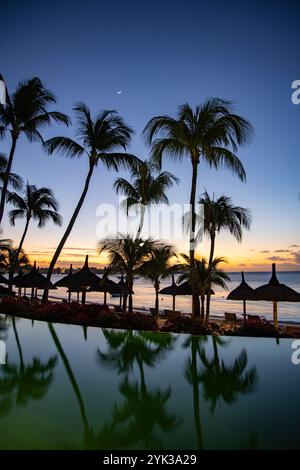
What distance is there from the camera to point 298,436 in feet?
13.2

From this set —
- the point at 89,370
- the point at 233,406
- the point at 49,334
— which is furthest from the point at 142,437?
the point at 49,334

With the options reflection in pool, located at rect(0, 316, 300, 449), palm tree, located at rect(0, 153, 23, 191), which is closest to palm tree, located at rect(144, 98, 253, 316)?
reflection in pool, located at rect(0, 316, 300, 449)

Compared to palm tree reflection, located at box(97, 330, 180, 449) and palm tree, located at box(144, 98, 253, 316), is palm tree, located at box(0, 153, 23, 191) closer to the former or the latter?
palm tree, located at box(144, 98, 253, 316)

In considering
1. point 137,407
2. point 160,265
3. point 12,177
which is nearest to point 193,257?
point 160,265

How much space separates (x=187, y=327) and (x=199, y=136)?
6.99 meters

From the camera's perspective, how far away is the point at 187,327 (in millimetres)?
10805

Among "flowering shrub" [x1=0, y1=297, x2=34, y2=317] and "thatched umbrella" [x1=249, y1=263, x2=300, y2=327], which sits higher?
"thatched umbrella" [x1=249, y1=263, x2=300, y2=327]

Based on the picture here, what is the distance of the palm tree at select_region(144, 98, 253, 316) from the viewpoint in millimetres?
11875

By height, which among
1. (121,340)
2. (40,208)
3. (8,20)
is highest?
(8,20)

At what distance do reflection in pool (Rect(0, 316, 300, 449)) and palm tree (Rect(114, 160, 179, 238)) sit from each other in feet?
33.7

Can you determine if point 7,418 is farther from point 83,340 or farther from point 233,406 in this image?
point 83,340

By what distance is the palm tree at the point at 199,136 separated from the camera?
39.0 feet

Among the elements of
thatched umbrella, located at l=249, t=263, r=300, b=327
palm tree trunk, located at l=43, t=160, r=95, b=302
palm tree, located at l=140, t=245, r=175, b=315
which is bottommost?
thatched umbrella, located at l=249, t=263, r=300, b=327

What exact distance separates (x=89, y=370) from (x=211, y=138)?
9.04m
